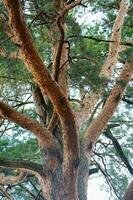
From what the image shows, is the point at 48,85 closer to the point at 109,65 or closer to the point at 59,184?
the point at 59,184

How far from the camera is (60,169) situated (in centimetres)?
378

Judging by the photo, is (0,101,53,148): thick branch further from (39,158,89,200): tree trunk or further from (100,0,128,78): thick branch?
(100,0,128,78): thick branch

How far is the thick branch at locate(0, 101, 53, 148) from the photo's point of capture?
11.0 ft

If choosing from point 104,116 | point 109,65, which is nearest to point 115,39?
point 109,65

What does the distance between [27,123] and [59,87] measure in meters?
0.52

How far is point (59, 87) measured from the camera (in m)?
3.20

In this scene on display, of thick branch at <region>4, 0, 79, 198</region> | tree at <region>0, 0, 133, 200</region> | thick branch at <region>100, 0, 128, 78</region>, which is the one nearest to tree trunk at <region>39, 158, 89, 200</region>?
tree at <region>0, 0, 133, 200</region>

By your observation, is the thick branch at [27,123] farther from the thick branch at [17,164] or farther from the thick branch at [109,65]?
the thick branch at [109,65]

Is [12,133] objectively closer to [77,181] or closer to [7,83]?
[7,83]

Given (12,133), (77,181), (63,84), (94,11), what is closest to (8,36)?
(63,84)

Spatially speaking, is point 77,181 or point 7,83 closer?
point 77,181

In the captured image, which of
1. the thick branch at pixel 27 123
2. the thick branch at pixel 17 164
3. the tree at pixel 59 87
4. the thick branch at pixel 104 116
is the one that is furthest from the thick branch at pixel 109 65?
the thick branch at pixel 17 164

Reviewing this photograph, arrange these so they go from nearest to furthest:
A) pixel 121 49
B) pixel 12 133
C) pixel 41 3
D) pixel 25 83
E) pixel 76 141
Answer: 1. pixel 76 141
2. pixel 41 3
3. pixel 25 83
4. pixel 121 49
5. pixel 12 133

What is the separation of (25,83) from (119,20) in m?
1.22
